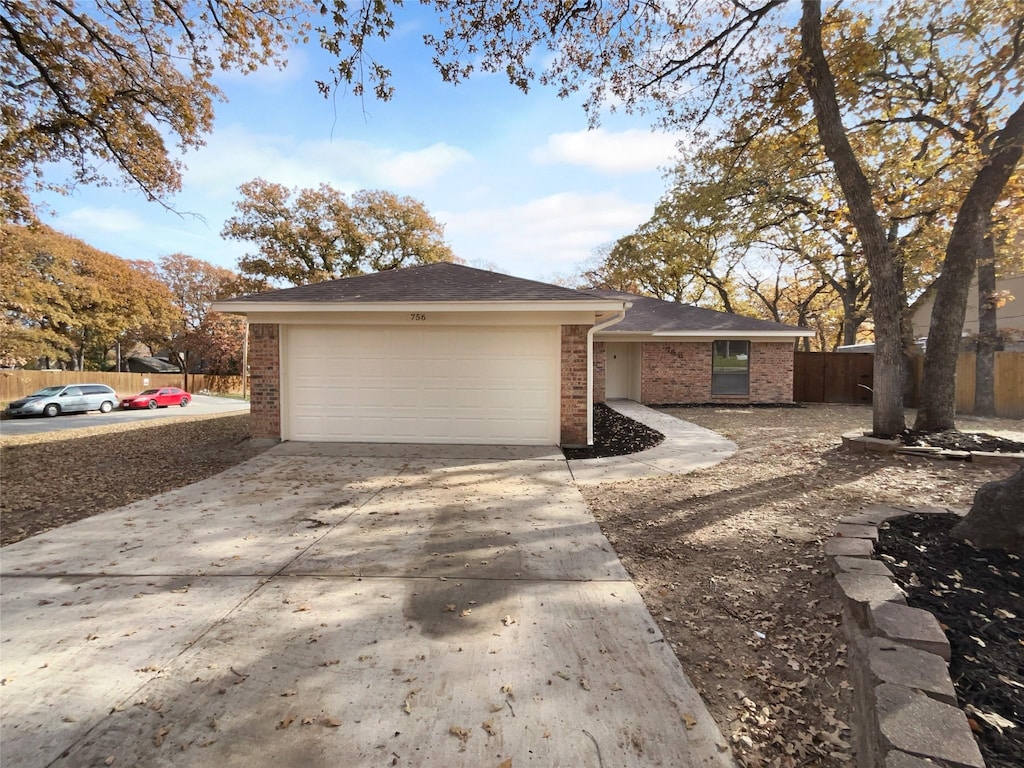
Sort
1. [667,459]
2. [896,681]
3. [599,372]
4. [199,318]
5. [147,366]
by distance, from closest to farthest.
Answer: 1. [896,681]
2. [667,459]
3. [599,372]
4. [199,318]
5. [147,366]

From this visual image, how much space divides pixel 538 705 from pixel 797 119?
8.69 m

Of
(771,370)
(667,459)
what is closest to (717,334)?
(771,370)

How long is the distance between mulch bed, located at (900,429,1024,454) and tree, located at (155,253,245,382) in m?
43.0

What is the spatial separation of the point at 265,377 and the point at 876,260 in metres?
9.80

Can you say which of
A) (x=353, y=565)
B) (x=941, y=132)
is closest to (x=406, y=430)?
(x=353, y=565)

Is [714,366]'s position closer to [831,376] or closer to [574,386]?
[831,376]

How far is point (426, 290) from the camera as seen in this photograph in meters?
8.78

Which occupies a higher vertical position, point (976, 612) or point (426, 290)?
point (426, 290)

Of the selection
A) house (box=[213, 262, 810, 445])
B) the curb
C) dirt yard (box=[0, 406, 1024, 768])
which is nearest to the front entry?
dirt yard (box=[0, 406, 1024, 768])

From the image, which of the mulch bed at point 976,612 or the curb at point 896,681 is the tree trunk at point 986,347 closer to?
the mulch bed at point 976,612

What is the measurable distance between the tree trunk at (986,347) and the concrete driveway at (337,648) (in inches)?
586

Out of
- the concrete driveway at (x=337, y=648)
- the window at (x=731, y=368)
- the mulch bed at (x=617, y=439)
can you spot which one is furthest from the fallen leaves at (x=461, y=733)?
the window at (x=731, y=368)

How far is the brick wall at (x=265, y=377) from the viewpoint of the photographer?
853cm

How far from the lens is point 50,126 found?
Answer: 845 centimetres
